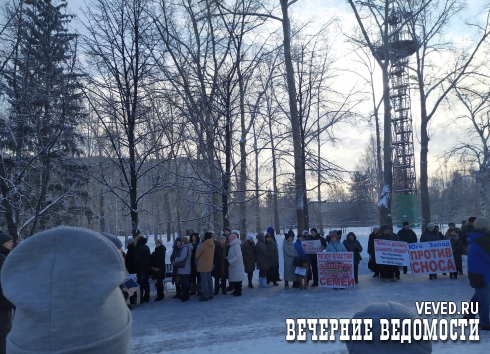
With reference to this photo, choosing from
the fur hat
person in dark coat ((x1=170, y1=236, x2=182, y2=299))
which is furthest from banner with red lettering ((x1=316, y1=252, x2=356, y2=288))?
the fur hat

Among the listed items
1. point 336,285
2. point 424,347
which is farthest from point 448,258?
point 424,347

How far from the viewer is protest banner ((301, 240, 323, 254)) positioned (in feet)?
45.3

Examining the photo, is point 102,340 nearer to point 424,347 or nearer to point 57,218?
point 424,347

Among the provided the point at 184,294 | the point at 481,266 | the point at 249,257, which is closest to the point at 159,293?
the point at 184,294

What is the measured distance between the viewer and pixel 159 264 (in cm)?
1206

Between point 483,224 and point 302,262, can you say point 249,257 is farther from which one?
point 483,224

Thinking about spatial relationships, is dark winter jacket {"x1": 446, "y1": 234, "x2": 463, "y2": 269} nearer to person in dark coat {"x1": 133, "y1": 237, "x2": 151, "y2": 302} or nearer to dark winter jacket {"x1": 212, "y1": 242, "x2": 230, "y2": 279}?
dark winter jacket {"x1": 212, "y1": 242, "x2": 230, "y2": 279}

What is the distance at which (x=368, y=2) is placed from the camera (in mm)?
20672

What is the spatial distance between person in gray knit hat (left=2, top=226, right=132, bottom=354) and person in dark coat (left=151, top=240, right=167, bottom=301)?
34.0ft

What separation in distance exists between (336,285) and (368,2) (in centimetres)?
1444

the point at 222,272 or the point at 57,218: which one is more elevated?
the point at 57,218

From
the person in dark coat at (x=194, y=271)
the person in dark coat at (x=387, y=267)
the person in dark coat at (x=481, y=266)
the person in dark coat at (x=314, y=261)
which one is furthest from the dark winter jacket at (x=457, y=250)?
the person in dark coat at (x=194, y=271)

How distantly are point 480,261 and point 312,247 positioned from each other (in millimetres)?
6775

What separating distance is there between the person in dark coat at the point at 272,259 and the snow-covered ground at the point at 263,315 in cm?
58
